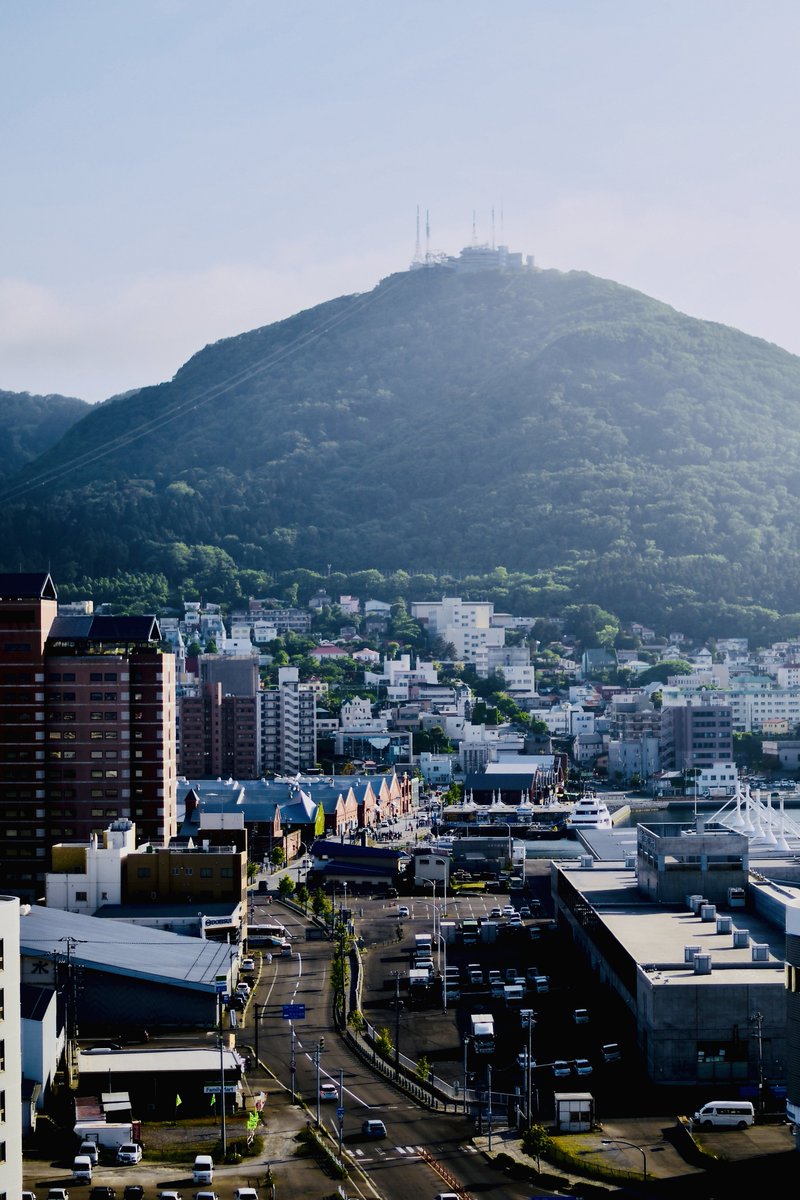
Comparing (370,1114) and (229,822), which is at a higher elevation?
(229,822)

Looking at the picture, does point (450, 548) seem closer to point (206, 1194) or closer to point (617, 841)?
point (617, 841)

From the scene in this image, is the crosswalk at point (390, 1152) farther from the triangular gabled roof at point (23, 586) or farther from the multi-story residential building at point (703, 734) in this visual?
the multi-story residential building at point (703, 734)

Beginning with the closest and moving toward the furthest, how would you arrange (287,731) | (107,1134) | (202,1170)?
(202,1170) → (107,1134) → (287,731)

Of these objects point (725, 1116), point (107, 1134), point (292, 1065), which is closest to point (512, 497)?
point (292, 1065)

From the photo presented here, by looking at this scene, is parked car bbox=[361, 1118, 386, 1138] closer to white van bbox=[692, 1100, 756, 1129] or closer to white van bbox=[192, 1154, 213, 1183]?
white van bbox=[192, 1154, 213, 1183]

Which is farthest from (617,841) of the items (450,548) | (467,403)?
(467,403)

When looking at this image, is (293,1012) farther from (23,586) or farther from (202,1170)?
(23,586)

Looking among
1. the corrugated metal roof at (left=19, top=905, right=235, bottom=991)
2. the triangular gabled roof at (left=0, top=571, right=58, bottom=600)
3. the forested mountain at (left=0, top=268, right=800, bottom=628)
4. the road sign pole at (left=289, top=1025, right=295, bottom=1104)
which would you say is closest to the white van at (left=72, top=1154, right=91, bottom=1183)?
the road sign pole at (left=289, top=1025, right=295, bottom=1104)

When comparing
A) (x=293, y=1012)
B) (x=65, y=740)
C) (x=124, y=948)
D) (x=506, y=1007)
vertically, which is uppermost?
(x=65, y=740)
